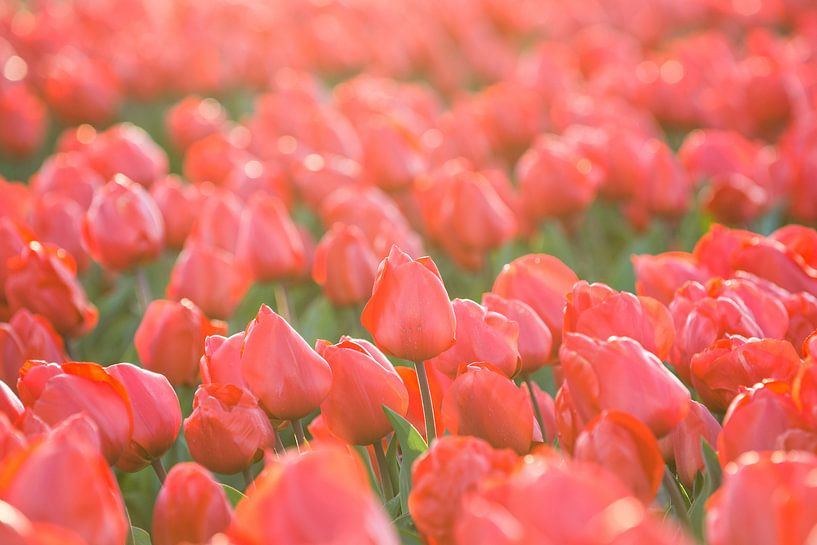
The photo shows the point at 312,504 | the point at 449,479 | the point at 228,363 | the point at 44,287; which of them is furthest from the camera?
the point at 44,287

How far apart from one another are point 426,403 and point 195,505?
36cm

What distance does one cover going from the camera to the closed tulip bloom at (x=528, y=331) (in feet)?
4.42

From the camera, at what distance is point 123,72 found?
3742 mm

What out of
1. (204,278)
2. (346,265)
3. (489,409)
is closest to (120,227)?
(204,278)

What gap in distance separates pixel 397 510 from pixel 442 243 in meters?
1.09

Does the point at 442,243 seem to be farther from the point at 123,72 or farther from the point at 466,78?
the point at 466,78

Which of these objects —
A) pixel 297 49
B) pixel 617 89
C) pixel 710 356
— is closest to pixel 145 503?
pixel 710 356

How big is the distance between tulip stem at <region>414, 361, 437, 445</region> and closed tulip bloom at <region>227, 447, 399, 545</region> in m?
0.54

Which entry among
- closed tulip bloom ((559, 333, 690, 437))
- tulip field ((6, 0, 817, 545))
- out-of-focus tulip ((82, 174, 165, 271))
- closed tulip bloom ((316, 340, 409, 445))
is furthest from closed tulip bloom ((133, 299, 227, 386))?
closed tulip bloom ((559, 333, 690, 437))

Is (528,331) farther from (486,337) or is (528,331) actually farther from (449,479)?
(449,479)

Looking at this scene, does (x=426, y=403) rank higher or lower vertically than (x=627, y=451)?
lower

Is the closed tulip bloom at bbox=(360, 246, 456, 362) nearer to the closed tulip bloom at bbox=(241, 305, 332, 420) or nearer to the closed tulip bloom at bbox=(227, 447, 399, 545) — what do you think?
the closed tulip bloom at bbox=(241, 305, 332, 420)

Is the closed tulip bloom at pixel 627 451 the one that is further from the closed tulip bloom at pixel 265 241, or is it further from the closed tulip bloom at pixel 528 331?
the closed tulip bloom at pixel 265 241

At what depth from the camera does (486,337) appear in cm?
125
